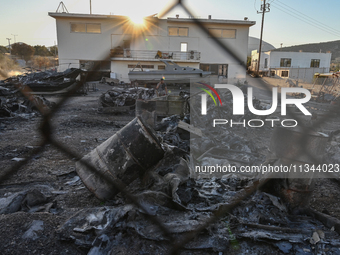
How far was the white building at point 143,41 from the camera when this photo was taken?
64.1ft

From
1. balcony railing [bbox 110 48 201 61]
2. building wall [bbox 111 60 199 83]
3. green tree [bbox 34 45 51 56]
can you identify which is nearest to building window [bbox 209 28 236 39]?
balcony railing [bbox 110 48 201 61]

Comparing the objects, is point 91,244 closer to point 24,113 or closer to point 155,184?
point 155,184

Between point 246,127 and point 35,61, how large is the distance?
27324 mm

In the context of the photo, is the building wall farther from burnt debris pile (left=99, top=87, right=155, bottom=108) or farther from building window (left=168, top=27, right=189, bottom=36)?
burnt debris pile (left=99, top=87, right=155, bottom=108)

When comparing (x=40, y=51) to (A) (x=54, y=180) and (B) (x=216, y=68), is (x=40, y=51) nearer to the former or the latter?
(B) (x=216, y=68)

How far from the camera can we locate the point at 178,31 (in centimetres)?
2098

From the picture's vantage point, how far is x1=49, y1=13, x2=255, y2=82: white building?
19.5m

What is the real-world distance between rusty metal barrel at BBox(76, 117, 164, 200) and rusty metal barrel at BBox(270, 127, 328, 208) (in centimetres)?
128

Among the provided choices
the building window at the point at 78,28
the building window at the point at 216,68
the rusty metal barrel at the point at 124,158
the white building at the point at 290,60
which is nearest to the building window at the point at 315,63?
the white building at the point at 290,60

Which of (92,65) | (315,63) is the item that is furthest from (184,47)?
(315,63)

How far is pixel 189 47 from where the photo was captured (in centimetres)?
2119

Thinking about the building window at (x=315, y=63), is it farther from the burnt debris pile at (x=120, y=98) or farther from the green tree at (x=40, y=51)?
the green tree at (x=40, y=51)

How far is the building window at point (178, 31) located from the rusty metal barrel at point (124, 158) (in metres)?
19.9

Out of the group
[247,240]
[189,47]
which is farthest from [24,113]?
[189,47]
